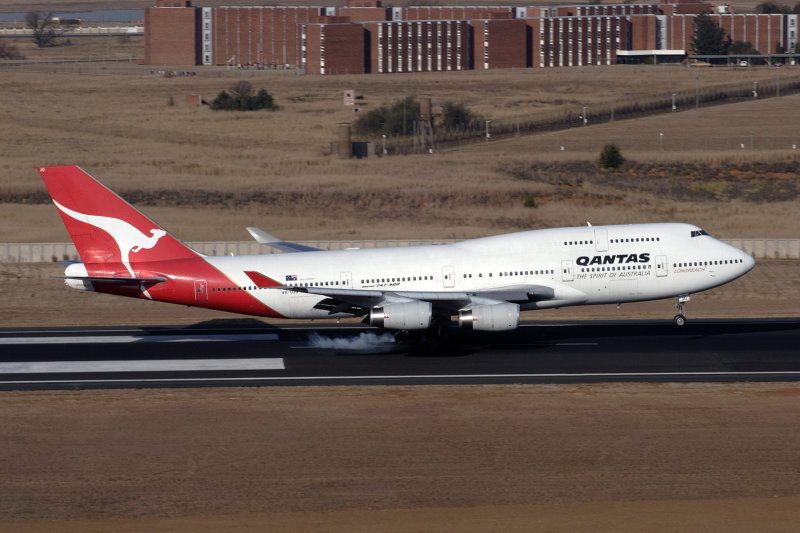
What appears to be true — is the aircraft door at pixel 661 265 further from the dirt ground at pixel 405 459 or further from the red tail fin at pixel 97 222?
the red tail fin at pixel 97 222

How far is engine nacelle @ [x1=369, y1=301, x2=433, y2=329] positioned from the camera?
36.4 metres

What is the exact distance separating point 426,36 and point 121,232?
457 feet

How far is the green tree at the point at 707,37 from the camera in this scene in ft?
593

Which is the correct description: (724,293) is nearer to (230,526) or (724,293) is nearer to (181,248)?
(181,248)

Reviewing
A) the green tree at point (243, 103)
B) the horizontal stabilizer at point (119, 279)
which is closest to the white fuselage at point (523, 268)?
the horizontal stabilizer at point (119, 279)

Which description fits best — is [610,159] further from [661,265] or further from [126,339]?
[126,339]

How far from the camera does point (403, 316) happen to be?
119 feet

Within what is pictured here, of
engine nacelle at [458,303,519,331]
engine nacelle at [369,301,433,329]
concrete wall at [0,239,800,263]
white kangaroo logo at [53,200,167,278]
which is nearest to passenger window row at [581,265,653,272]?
engine nacelle at [458,303,519,331]

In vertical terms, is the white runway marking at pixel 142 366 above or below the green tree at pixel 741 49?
below

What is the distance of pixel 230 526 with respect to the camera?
22234 mm

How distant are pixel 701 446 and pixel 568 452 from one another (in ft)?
11.8

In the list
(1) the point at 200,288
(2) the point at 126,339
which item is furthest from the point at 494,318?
(2) the point at 126,339

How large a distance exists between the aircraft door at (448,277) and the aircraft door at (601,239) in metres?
5.57

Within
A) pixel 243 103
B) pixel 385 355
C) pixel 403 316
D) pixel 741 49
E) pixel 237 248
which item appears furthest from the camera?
pixel 741 49
